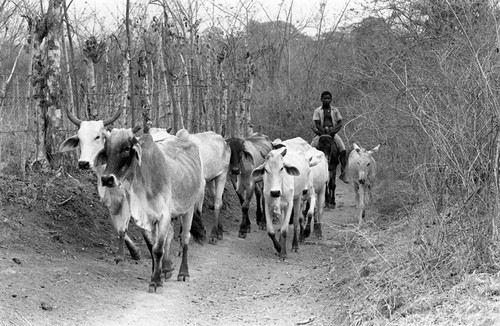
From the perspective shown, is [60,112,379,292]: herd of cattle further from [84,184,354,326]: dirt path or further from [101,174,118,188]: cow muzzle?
[84,184,354,326]: dirt path

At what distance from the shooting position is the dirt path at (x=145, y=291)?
626 cm

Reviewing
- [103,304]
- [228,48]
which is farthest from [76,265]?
[228,48]

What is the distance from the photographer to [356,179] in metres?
12.4

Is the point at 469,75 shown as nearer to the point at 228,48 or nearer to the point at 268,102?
the point at 228,48

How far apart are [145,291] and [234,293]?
3.09ft

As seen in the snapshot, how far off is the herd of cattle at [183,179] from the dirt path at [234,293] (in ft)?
0.88

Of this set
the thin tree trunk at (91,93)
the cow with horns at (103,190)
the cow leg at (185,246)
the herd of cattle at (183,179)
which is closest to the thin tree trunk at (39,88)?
the herd of cattle at (183,179)

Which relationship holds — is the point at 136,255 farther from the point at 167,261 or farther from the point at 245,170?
the point at 245,170

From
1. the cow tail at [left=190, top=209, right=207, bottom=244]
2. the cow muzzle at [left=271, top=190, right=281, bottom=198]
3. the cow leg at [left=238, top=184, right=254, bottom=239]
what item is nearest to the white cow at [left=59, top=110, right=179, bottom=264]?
the cow tail at [left=190, top=209, right=207, bottom=244]

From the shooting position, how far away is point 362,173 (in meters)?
12.2

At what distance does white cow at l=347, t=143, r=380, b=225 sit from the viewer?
1215 cm

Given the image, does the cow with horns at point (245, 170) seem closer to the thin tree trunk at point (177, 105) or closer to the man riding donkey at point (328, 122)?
the thin tree trunk at point (177, 105)

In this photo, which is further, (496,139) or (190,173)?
(190,173)

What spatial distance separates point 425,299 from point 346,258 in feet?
8.81
